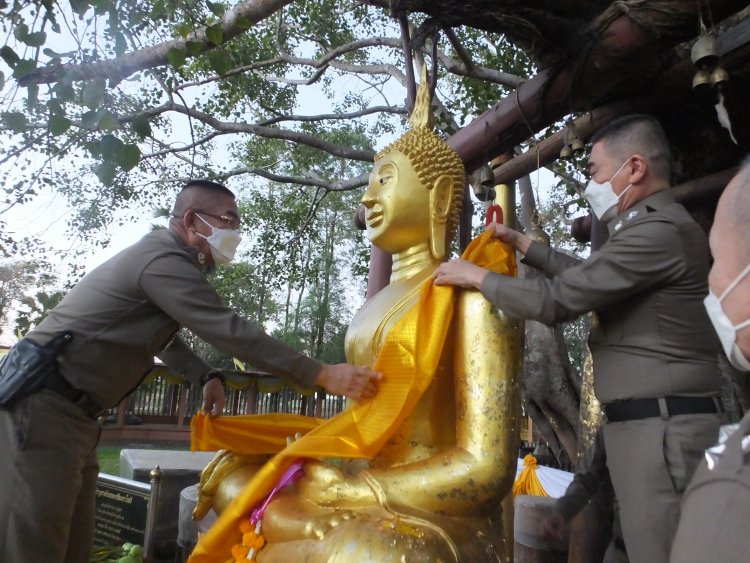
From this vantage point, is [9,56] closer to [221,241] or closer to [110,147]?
[110,147]

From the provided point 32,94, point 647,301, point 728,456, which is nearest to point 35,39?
point 32,94

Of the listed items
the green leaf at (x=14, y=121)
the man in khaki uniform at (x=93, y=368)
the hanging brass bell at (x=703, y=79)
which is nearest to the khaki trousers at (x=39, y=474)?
the man in khaki uniform at (x=93, y=368)

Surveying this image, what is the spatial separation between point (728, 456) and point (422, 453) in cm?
121

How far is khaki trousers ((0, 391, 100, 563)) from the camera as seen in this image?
1856 mm

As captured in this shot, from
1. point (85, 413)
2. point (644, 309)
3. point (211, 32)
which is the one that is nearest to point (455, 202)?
point (644, 309)

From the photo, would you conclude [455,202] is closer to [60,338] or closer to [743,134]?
[60,338]

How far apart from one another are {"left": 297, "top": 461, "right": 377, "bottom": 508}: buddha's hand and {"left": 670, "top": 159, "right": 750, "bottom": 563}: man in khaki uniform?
101 centimetres

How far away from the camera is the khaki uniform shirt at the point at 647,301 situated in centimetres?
153

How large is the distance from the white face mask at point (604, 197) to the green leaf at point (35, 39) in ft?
6.20

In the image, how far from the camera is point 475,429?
1.71m

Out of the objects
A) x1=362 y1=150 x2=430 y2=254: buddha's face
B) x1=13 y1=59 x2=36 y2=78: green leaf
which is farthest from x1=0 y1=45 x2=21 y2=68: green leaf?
x1=362 y1=150 x2=430 y2=254: buddha's face

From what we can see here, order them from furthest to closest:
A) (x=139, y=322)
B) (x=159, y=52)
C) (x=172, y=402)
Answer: (x=172, y=402) < (x=159, y=52) < (x=139, y=322)

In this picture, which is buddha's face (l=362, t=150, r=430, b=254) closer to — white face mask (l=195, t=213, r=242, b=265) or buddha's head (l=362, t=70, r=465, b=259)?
buddha's head (l=362, t=70, r=465, b=259)

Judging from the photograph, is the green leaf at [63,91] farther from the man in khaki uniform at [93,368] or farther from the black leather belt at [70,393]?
the black leather belt at [70,393]
